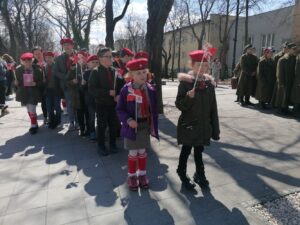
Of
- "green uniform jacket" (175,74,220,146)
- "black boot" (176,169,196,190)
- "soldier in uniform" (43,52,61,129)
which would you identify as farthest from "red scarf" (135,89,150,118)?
"soldier in uniform" (43,52,61,129)

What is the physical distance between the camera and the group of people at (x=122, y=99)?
3.83 metres

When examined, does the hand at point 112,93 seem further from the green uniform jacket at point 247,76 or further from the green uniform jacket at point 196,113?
the green uniform jacket at point 247,76

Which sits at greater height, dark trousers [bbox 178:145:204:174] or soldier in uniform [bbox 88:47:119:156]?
soldier in uniform [bbox 88:47:119:156]

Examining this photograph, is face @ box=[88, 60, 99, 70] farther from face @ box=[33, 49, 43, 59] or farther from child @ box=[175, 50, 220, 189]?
child @ box=[175, 50, 220, 189]

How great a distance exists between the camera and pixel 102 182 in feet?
14.6

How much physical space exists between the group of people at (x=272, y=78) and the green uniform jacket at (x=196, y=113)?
5.09 m

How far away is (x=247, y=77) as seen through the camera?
10133 mm

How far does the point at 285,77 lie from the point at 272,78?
1125mm

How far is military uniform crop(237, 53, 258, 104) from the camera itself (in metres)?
10.0

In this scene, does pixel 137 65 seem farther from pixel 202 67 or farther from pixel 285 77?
pixel 285 77

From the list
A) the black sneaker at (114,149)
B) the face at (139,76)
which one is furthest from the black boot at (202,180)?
the black sneaker at (114,149)

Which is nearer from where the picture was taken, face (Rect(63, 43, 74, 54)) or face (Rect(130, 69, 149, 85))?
face (Rect(130, 69, 149, 85))

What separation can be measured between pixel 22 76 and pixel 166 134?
353 centimetres

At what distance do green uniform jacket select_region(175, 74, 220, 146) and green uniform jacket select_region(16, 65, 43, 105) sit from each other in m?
4.61
